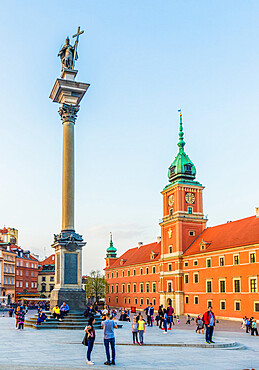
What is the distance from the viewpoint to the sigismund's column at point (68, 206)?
2722 centimetres

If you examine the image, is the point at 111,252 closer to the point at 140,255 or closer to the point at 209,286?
the point at 140,255

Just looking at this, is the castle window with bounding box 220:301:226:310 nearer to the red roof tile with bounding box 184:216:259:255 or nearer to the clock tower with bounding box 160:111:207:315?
the red roof tile with bounding box 184:216:259:255

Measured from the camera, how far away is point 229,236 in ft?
213

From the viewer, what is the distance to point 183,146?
8575cm

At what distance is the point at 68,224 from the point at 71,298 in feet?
15.6

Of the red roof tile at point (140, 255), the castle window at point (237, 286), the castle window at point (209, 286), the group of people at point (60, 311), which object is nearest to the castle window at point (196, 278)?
the castle window at point (209, 286)

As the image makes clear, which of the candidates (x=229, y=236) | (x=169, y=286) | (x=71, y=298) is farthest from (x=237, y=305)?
(x=71, y=298)

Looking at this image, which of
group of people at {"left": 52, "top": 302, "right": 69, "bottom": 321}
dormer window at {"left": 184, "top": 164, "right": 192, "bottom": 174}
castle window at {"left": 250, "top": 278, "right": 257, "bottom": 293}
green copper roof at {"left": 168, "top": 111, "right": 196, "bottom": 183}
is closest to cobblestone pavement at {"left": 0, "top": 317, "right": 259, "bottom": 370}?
group of people at {"left": 52, "top": 302, "right": 69, "bottom": 321}

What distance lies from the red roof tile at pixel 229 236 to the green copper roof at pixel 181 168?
11.2 meters

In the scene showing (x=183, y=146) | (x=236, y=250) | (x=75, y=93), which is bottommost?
(x=236, y=250)

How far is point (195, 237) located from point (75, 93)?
51.5m

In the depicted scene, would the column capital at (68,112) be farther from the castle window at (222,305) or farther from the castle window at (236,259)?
the castle window at (222,305)

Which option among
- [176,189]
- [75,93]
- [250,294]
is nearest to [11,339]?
[75,93]

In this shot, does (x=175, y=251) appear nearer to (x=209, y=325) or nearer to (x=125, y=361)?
(x=209, y=325)
